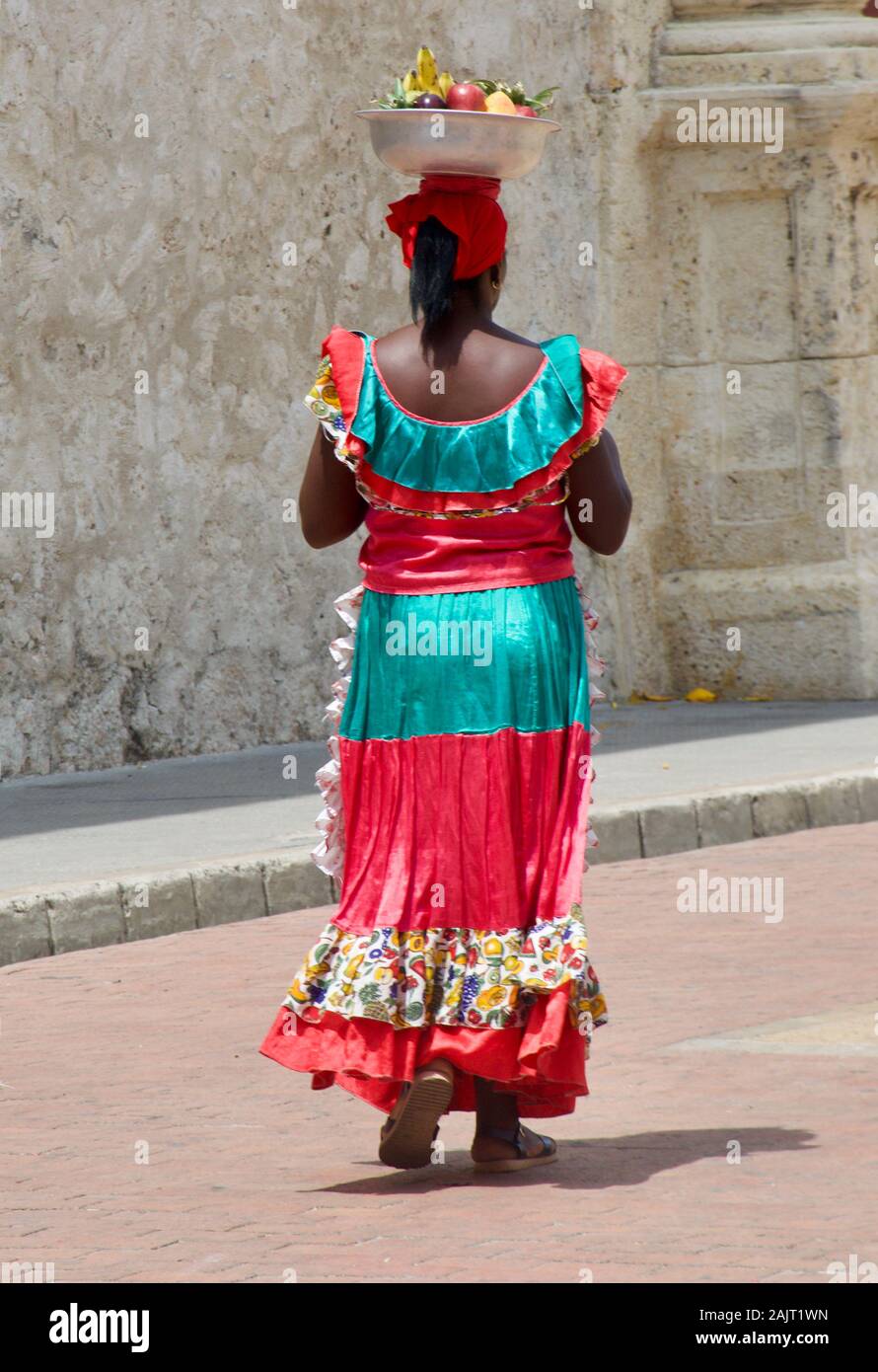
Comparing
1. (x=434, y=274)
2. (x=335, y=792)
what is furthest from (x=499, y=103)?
(x=335, y=792)

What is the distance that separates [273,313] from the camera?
1252cm

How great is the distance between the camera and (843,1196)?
15.3 ft

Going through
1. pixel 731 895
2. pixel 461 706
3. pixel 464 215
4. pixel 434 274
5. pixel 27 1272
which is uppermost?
pixel 464 215

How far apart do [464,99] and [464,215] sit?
0.25m

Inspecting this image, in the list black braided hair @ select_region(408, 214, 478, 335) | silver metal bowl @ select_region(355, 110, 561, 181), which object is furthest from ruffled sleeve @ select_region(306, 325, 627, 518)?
silver metal bowl @ select_region(355, 110, 561, 181)

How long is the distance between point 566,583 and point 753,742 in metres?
7.38

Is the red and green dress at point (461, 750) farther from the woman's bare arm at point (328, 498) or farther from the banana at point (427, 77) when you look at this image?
the banana at point (427, 77)

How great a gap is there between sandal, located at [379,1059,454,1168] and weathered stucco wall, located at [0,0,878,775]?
6.32 m

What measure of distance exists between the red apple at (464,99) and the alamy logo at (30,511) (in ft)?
20.6

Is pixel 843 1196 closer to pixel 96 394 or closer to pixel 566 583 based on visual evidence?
pixel 566 583

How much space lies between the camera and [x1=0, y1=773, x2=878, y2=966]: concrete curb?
309 inches

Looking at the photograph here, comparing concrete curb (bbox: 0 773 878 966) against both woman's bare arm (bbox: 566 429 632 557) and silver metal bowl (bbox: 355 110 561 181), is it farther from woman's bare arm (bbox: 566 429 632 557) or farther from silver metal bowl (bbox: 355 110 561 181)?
silver metal bowl (bbox: 355 110 561 181)

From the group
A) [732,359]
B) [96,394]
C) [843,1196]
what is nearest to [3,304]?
[96,394]

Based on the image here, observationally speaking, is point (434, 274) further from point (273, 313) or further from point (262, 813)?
point (273, 313)
